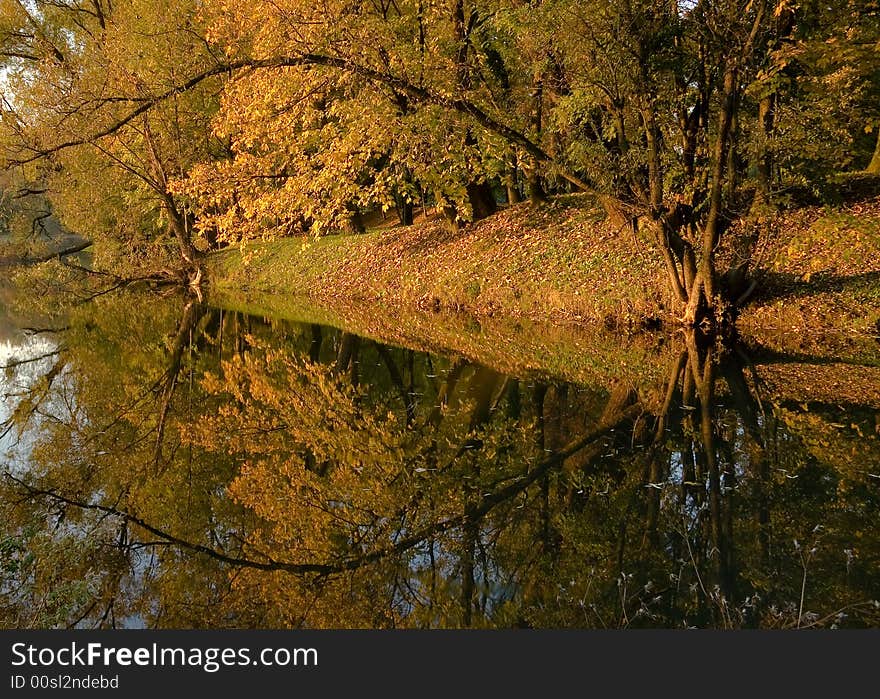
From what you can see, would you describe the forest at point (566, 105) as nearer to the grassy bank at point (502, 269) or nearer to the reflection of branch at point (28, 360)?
the grassy bank at point (502, 269)

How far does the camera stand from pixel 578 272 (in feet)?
56.6

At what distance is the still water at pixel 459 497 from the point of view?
479 cm

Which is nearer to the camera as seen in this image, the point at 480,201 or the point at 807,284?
the point at 807,284

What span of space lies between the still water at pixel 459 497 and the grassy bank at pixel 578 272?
2543mm

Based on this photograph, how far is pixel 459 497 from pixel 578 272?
38.1ft

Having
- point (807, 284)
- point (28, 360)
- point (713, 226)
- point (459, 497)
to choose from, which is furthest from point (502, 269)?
point (459, 497)

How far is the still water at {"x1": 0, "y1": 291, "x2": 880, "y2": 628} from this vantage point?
479cm

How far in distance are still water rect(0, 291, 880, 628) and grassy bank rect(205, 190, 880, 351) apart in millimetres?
2543

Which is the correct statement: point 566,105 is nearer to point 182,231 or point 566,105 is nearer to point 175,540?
point 175,540

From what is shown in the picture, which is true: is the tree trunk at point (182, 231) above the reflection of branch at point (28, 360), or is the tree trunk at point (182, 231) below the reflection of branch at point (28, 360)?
above

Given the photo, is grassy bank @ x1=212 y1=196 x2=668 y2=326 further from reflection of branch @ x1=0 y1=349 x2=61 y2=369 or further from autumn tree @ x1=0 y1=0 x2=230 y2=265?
autumn tree @ x1=0 y1=0 x2=230 y2=265

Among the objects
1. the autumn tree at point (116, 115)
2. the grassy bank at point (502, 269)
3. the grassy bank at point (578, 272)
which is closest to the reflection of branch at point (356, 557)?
the grassy bank at point (578, 272)

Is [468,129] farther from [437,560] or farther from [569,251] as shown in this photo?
[437,560]

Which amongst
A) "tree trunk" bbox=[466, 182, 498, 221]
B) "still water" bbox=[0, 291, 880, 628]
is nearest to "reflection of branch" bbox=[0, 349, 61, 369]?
"still water" bbox=[0, 291, 880, 628]
